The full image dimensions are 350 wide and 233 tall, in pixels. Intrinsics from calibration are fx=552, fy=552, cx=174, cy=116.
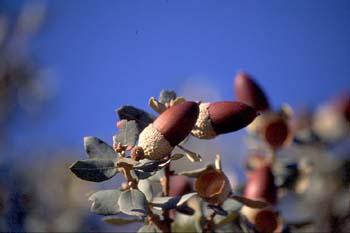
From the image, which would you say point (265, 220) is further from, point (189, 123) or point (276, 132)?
point (189, 123)

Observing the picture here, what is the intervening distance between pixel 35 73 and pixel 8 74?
118 millimetres

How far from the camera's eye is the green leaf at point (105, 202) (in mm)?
626

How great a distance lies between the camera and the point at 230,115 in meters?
0.66

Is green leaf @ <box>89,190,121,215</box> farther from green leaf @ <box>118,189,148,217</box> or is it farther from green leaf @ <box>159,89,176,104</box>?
green leaf @ <box>159,89,176,104</box>

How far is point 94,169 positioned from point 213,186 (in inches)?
7.5

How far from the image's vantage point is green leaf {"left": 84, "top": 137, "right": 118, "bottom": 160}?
64 cm

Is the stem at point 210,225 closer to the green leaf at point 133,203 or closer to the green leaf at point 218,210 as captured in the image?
the green leaf at point 218,210

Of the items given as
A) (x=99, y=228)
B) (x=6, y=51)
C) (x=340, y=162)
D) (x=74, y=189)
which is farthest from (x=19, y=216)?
(x=340, y=162)

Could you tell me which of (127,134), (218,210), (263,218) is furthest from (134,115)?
(263,218)

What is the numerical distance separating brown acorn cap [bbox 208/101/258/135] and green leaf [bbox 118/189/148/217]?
0.13 m

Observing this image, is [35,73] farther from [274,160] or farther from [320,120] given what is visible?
[320,120]

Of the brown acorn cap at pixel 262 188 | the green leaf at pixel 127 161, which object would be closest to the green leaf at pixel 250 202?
the brown acorn cap at pixel 262 188

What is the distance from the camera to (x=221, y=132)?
0.69 metres

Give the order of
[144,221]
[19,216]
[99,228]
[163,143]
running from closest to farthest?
[163,143] < [144,221] < [19,216] < [99,228]
